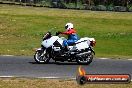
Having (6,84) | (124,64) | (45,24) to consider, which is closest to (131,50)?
(124,64)

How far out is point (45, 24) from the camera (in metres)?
44.1

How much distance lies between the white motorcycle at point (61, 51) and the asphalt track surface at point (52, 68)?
12.1 inches

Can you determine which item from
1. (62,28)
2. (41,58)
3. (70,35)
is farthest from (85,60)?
(62,28)

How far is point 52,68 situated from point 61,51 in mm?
1635

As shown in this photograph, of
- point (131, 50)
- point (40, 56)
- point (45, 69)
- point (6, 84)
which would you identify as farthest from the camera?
point (131, 50)

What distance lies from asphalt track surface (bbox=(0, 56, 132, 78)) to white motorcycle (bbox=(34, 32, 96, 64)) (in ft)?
1.01

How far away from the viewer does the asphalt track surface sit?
15.8 meters

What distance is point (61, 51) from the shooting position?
18.8 m

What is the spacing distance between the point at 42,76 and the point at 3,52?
23.4 ft

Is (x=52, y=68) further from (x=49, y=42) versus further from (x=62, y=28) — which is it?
(x=62, y=28)

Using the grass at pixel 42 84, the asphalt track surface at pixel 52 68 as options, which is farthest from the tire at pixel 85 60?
the grass at pixel 42 84

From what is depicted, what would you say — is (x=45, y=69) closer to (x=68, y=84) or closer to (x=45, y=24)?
(x=68, y=84)

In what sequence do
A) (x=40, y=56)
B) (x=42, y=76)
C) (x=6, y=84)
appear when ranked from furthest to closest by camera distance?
(x=40, y=56)
(x=42, y=76)
(x=6, y=84)

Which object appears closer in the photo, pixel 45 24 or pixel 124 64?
pixel 124 64
